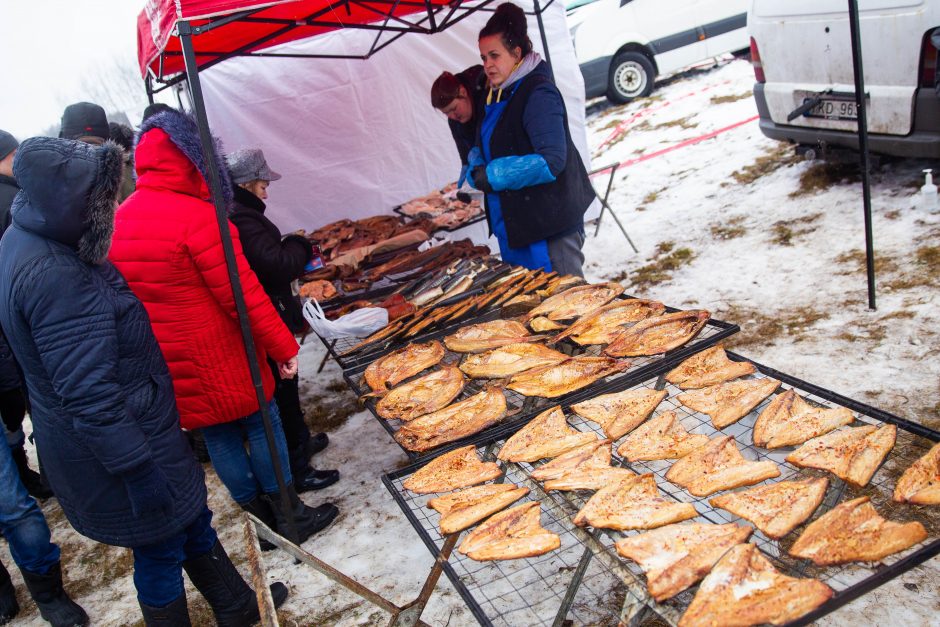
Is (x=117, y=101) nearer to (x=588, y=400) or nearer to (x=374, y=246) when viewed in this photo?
(x=374, y=246)

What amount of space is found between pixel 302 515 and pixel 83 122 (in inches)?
126

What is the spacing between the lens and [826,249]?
19.1 ft

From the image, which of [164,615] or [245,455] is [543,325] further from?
[164,615]

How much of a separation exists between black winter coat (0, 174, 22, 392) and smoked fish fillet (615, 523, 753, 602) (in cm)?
→ 370

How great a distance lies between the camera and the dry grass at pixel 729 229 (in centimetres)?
676

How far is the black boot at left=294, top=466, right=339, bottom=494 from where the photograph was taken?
14.6 ft

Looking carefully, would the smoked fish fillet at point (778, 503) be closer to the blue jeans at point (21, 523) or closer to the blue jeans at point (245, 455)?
the blue jeans at point (245, 455)

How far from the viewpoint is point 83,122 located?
4.83m

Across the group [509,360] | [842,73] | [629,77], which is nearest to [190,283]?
[509,360]

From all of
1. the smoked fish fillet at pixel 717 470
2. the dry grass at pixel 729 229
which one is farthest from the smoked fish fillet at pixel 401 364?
the dry grass at pixel 729 229

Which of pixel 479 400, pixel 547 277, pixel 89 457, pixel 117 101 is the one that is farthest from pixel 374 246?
pixel 117 101

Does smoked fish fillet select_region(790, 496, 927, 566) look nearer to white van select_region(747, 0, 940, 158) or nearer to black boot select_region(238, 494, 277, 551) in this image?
black boot select_region(238, 494, 277, 551)

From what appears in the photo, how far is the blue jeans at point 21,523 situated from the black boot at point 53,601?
65 mm

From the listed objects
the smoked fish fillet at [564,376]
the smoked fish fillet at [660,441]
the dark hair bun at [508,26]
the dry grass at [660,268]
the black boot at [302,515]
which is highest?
the dark hair bun at [508,26]
